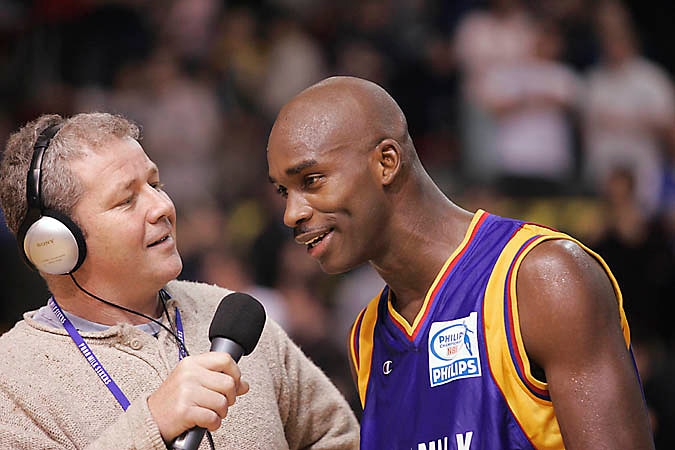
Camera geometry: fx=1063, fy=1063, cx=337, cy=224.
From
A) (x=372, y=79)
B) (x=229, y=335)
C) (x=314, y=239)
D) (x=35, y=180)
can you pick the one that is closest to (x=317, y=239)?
(x=314, y=239)

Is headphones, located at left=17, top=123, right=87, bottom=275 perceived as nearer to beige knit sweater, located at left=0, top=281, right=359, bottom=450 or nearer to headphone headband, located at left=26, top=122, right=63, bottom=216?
headphone headband, located at left=26, top=122, right=63, bottom=216

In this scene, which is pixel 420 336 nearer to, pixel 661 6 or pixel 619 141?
pixel 619 141

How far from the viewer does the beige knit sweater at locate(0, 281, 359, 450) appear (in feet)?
7.62

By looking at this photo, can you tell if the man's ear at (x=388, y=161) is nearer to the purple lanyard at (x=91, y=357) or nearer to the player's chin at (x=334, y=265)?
the player's chin at (x=334, y=265)

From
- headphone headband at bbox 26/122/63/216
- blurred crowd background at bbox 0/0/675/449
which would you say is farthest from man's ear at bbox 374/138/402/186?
blurred crowd background at bbox 0/0/675/449

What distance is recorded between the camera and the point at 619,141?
6188 mm

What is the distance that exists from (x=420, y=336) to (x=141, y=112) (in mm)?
4558

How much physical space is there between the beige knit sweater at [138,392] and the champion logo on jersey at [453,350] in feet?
1.64

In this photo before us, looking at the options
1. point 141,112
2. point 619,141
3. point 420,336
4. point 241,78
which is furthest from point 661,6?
point 420,336

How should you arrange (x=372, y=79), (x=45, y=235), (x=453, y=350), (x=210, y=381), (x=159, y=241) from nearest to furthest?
(x=210, y=381) < (x=453, y=350) < (x=45, y=235) < (x=159, y=241) < (x=372, y=79)

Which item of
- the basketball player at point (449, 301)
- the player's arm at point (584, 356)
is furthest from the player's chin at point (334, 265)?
the player's arm at point (584, 356)

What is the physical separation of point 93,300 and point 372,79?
4.23 meters

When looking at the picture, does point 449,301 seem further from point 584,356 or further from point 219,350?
point 219,350

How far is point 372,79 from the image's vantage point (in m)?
6.58
